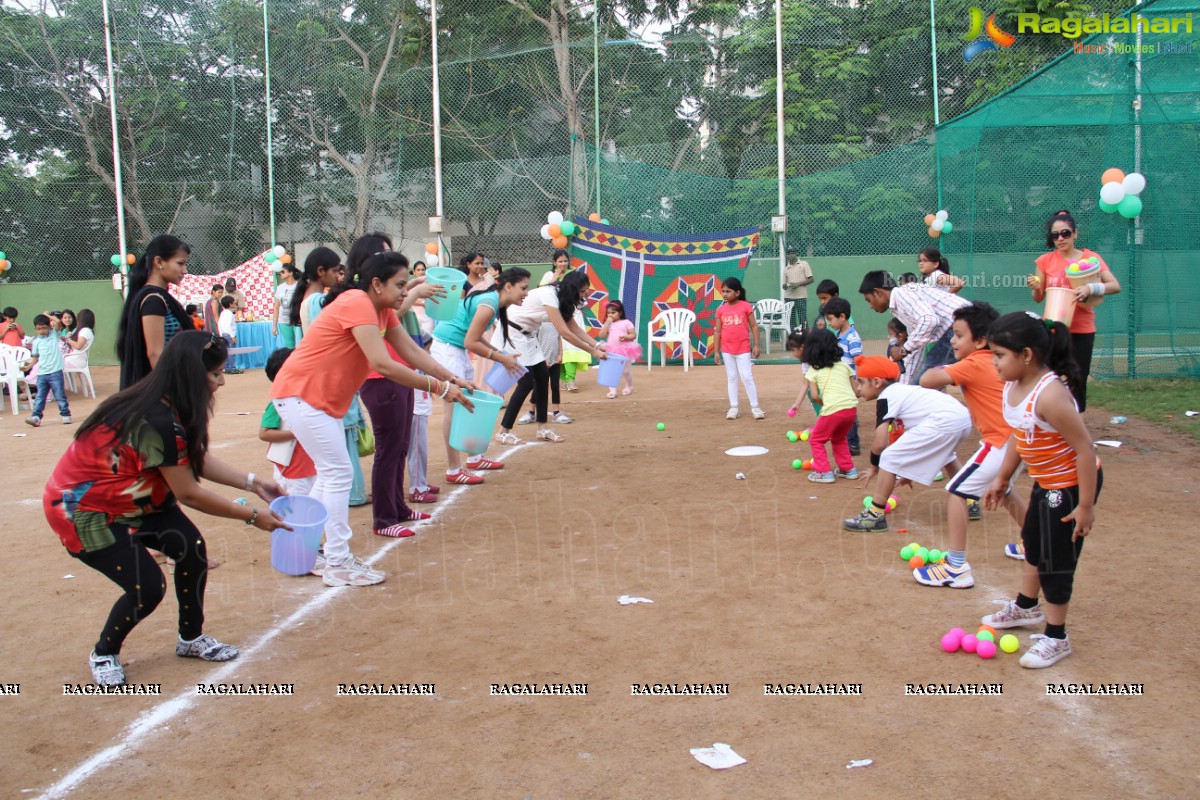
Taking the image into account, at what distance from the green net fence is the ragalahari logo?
6.3 inches

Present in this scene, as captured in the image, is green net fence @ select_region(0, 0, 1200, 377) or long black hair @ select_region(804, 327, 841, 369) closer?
long black hair @ select_region(804, 327, 841, 369)

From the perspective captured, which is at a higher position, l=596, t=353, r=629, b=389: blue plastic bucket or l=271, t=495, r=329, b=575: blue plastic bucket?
l=596, t=353, r=629, b=389: blue plastic bucket

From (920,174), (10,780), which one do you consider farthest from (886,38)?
(10,780)

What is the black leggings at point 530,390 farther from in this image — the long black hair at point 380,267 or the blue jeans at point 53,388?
the blue jeans at point 53,388

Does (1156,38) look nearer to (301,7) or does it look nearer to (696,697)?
(696,697)

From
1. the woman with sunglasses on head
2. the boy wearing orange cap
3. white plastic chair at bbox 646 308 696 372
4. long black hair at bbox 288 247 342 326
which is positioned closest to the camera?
the boy wearing orange cap

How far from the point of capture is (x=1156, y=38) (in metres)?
11.2

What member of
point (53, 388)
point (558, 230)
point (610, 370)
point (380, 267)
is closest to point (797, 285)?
point (558, 230)

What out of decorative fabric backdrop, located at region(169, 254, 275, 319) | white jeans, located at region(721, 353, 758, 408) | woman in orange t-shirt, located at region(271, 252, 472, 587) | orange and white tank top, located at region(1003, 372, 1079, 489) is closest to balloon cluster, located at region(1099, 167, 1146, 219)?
white jeans, located at region(721, 353, 758, 408)

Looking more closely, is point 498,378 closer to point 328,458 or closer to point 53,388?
point 328,458

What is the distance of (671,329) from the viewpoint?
1675 centimetres

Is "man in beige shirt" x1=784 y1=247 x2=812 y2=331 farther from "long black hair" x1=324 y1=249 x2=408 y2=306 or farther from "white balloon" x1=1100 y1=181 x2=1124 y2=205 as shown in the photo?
→ "long black hair" x1=324 y1=249 x2=408 y2=306

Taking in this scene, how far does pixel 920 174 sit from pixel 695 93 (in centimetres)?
473

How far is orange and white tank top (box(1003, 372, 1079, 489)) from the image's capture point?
12.7 ft
